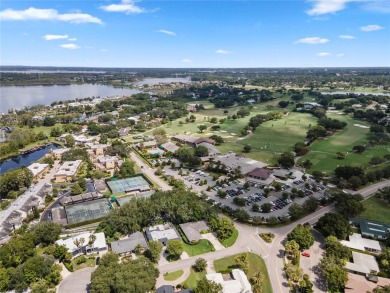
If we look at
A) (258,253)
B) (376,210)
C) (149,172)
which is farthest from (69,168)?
(376,210)

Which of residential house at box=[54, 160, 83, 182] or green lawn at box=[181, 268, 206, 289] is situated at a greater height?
residential house at box=[54, 160, 83, 182]

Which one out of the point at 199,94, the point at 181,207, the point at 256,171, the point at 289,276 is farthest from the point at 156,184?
the point at 199,94

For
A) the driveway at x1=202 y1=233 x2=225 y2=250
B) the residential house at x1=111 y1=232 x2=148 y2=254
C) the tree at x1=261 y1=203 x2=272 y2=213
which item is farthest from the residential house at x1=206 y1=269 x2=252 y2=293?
the tree at x1=261 y1=203 x2=272 y2=213

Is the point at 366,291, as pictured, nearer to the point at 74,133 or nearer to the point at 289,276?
the point at 289,276

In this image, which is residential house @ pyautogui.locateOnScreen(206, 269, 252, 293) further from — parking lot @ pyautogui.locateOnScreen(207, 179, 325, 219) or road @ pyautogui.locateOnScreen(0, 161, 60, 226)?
road @ pyautogui.locateOnScreen(0, 161, 60, 226)

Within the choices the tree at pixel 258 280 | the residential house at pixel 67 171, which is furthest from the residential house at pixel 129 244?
the residential house at pixel 67 171

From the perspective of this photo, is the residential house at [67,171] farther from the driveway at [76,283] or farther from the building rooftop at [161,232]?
the driveway at [76,283]
